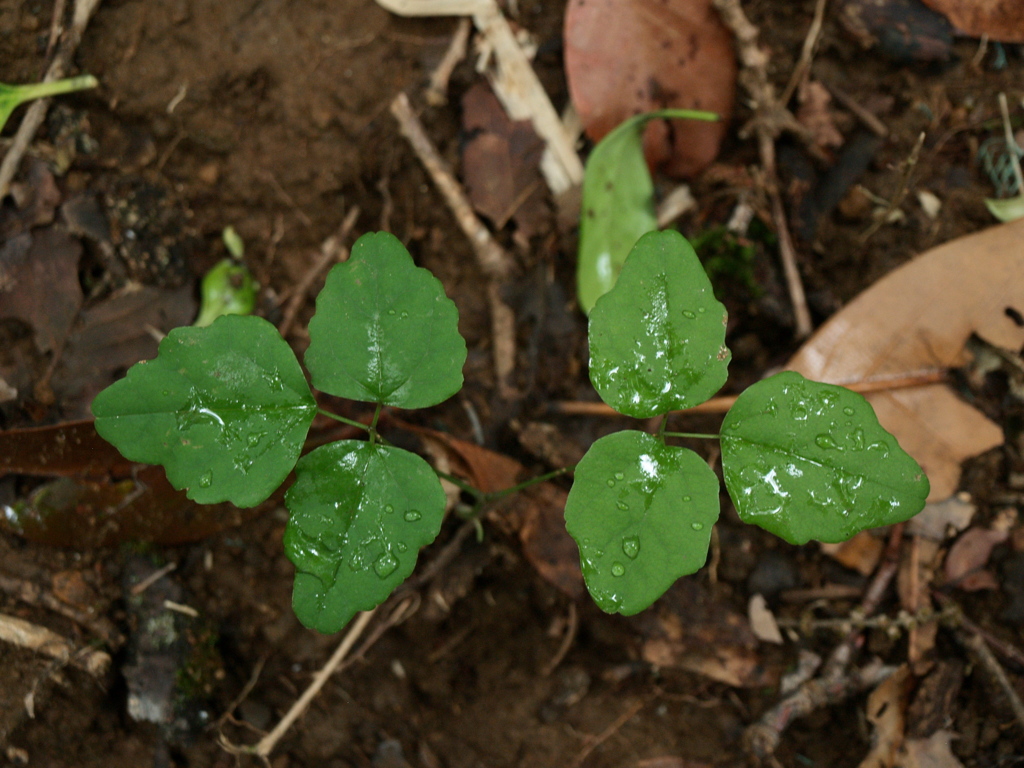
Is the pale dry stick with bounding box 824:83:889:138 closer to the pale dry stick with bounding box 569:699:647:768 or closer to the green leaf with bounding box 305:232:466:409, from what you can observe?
the green leaf with bounding box 305:232:466:409

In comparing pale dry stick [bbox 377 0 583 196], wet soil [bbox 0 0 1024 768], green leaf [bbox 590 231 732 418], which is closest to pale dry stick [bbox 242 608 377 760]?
wet soil [bbox 0 0 1024 768]

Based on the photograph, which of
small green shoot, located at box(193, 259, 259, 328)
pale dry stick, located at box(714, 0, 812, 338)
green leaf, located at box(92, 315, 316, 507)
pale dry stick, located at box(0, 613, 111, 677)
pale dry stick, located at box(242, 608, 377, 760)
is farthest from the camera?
pale dry stick, located at box(714, 0, 812, 338)

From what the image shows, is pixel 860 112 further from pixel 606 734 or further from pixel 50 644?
pixel 50 644

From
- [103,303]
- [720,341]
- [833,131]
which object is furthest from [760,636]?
[103,303]

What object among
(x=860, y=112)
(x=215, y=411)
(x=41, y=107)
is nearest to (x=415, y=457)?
(x=215, y=411)

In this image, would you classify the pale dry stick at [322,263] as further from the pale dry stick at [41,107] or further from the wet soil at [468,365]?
the pale dry stick at [41,107]

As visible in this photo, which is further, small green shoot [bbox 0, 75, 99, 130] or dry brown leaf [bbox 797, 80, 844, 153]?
dry brown leaf [bbox 797, 80, 844, 153]

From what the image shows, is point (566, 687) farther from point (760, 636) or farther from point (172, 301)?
point (172, 301)
